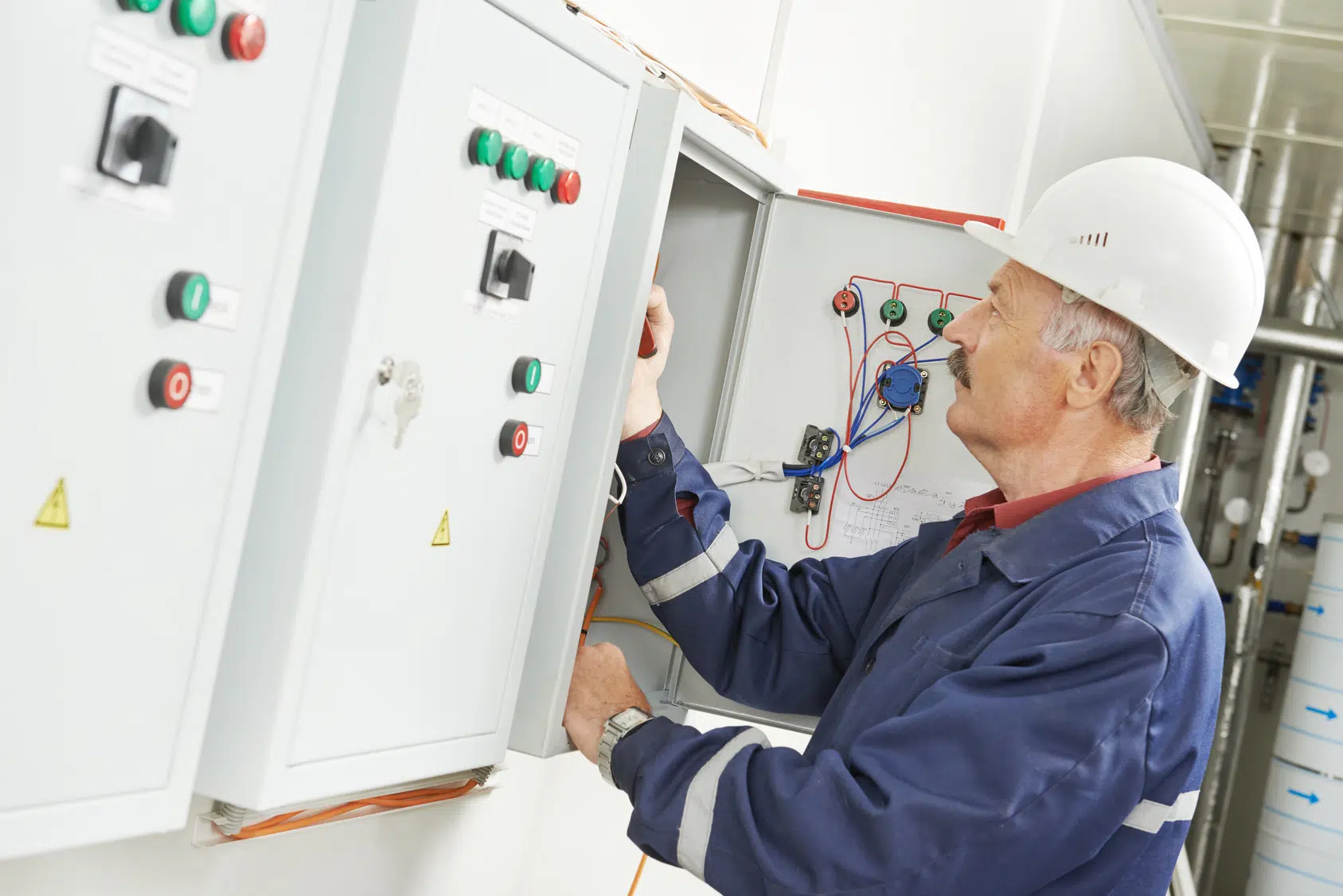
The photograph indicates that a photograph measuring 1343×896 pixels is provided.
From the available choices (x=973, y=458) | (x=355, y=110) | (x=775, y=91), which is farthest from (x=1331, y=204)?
(x=355, y=110)

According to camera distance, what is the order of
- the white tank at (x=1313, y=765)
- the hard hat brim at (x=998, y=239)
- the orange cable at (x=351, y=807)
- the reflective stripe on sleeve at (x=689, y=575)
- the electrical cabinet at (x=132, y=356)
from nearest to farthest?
the electrical cabinet at (x=132, y=356)
the orange cable at (x=351, y=807)
the hard hat brim at (x=998, y=239)
the reflective stripe on sleeve at (x=689, y=575)
the white tank at (x=1313, y=765)

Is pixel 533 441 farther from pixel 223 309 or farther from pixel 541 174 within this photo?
pixel 223 309

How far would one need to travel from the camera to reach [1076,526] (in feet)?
4.53

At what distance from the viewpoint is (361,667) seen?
115 cm

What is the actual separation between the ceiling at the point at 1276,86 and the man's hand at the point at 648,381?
271 centimetres

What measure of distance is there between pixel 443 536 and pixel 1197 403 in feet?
14.3

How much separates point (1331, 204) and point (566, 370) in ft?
17.0

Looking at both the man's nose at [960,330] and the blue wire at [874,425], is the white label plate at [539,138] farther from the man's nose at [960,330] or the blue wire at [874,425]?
the blue wire at [874,425]

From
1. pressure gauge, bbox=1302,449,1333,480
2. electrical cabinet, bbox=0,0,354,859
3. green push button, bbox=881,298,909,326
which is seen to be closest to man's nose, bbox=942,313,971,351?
green push button, bbox=881,298,909,326

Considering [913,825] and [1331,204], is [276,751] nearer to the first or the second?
[913,825]

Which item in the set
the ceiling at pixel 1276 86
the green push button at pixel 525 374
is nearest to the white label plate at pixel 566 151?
the green push button at pixel 525 374

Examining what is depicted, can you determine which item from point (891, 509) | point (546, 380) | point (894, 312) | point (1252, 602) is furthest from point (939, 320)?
point (1252, 602)

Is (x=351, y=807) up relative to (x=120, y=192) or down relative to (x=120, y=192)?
down

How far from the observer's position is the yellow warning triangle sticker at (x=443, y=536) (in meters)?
1.20
